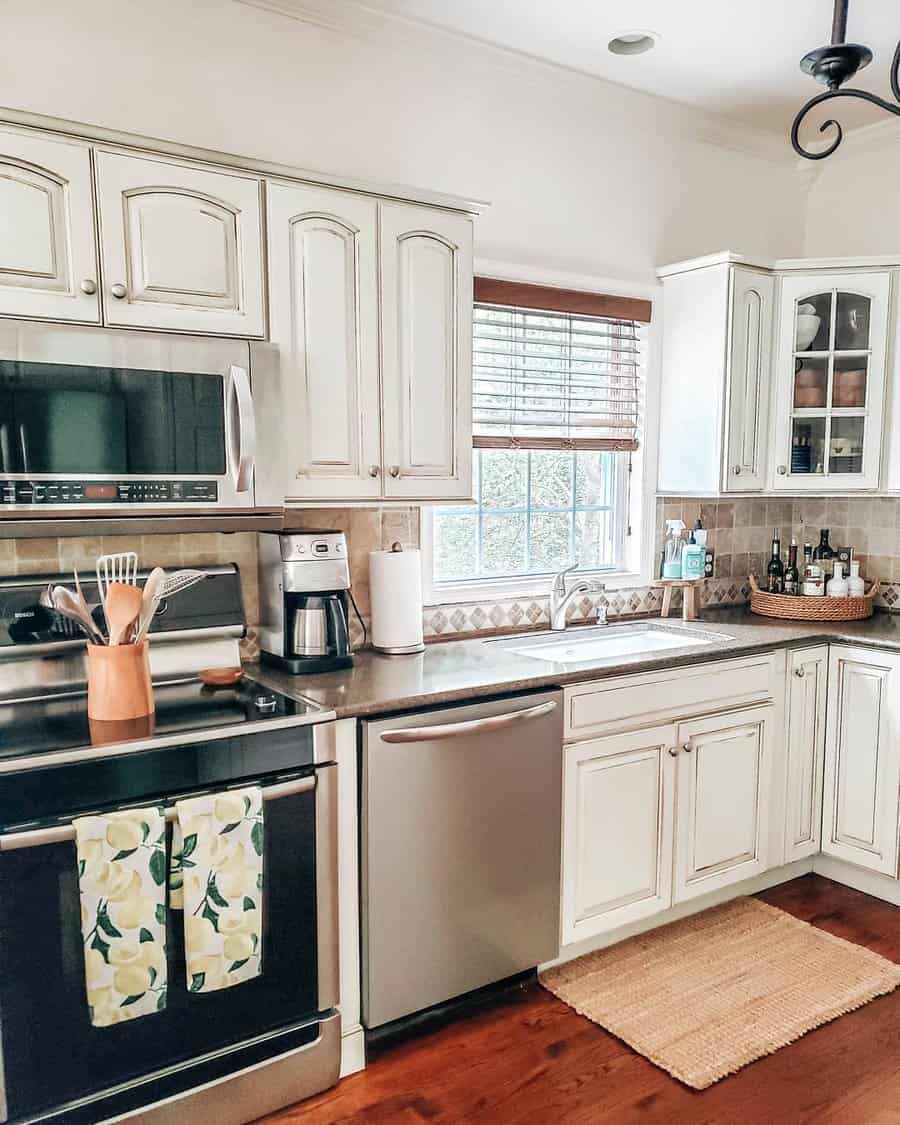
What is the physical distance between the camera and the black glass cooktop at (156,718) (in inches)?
71.4

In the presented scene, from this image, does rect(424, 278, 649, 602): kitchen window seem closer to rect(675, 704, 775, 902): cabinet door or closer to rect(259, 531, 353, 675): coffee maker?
rect(259, 531, 353, 675): coffee maker

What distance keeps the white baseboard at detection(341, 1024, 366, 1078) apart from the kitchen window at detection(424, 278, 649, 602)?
1.33m

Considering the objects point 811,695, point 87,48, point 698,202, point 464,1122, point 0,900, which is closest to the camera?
point 0,900

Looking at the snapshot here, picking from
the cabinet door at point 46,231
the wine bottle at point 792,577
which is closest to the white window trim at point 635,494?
the wine bottle at point 792,577

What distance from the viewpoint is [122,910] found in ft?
5.85

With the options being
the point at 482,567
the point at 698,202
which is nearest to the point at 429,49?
the point at 698,202

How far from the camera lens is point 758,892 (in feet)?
10.4

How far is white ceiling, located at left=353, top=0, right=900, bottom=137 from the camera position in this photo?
2.61 meters

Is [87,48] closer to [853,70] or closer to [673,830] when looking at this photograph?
[853,70]

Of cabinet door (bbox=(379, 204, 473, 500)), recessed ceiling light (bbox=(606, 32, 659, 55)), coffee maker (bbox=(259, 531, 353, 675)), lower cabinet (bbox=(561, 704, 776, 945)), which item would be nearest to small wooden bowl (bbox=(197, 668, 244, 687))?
coffee maker (bbox=(259, 531, 353, 675))

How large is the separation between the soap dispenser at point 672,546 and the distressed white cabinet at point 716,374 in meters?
0.16

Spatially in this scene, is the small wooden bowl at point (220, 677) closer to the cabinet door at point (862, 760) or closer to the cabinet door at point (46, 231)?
the cabinet door at point (46, 231)

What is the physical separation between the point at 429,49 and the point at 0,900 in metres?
2.62

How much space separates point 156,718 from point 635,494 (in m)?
2.12
